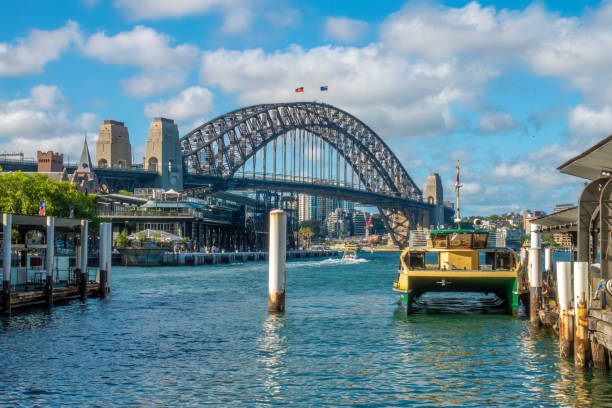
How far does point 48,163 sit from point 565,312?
363 feet

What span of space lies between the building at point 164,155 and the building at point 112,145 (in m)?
5.95

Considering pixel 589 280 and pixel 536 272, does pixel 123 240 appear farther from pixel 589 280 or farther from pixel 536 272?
pixel 589 280

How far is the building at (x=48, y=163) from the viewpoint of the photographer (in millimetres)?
115688

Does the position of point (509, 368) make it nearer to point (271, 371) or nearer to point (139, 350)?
point (271, 371)

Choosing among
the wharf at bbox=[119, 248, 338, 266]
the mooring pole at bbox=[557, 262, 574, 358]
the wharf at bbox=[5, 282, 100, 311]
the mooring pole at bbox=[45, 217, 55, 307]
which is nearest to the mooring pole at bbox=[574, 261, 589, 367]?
the mooring pole at bbox=[557, 262, 574, 358]

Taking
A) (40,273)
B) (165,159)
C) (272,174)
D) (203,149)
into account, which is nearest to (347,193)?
(272,174)

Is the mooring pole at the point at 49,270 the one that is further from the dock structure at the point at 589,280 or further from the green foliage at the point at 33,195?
the green foliage at the point at 33,195

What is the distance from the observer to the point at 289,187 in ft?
421

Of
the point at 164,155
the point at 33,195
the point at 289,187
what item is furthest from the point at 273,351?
the point at 289,187

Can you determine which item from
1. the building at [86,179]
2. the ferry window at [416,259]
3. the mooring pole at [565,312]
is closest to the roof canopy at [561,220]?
the ferry window at [416,259]

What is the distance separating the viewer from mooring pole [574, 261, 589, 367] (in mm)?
15984

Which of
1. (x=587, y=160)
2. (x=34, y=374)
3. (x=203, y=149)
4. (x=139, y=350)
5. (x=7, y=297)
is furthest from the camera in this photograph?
(x=203, y=149)

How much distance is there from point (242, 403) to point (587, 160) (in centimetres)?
1064

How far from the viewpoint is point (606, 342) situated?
14.6 m
